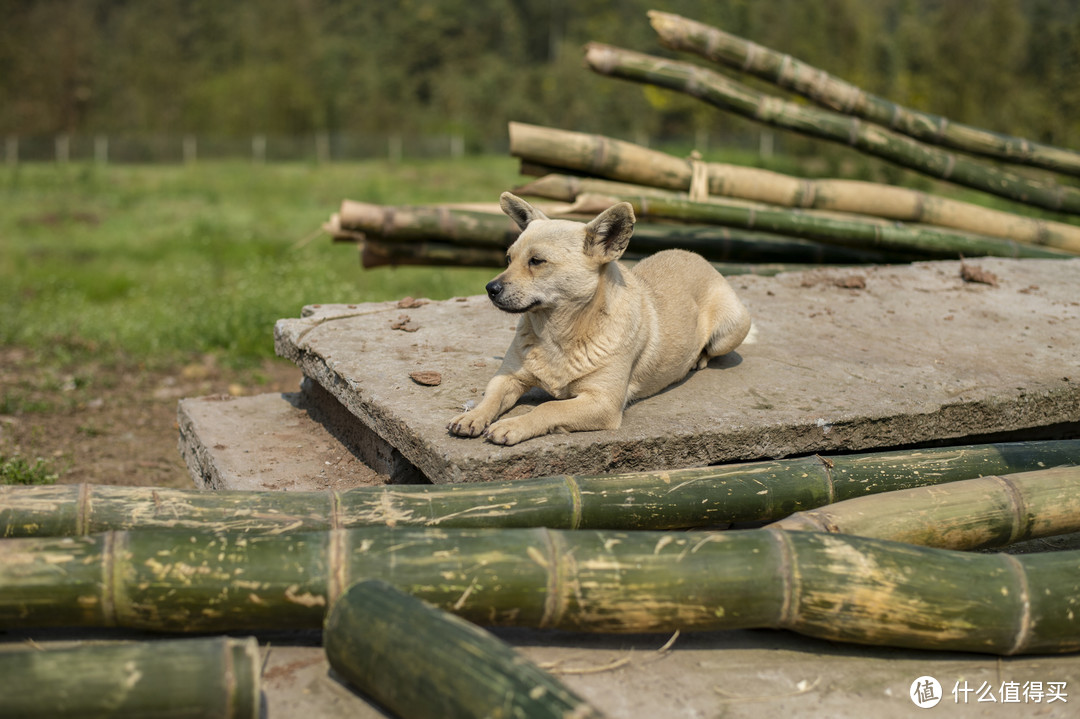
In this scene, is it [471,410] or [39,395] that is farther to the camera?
[39,395]

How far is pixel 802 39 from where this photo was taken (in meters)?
41.3

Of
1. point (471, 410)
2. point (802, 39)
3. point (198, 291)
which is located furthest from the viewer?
point (802, 39)

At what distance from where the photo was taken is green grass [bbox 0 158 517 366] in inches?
336

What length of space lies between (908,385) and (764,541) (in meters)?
2.27

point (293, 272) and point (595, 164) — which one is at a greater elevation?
point (595, 164)

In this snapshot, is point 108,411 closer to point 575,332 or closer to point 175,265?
point 575,332

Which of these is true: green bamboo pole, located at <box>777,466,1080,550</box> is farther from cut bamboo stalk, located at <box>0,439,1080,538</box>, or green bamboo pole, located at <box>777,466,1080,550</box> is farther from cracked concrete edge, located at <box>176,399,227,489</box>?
cracked concrete edge, located at <box>176,399,227,489</box>

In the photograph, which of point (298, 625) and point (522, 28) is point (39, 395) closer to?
point (298, 625)

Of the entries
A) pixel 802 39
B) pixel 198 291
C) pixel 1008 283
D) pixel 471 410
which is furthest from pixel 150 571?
pixel 802 39

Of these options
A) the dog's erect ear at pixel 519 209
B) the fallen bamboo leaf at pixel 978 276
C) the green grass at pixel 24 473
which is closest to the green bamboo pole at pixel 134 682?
the dog's erect ear at pixel 519 209

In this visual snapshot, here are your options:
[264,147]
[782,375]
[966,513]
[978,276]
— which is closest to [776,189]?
[978,276]

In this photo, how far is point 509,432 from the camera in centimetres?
396

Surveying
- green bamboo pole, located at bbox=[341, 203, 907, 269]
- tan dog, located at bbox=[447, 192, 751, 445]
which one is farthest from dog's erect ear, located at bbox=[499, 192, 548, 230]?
green bamboo pole, located at bbox=[341, 203, 907, 269]

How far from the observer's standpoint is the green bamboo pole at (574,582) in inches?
110
